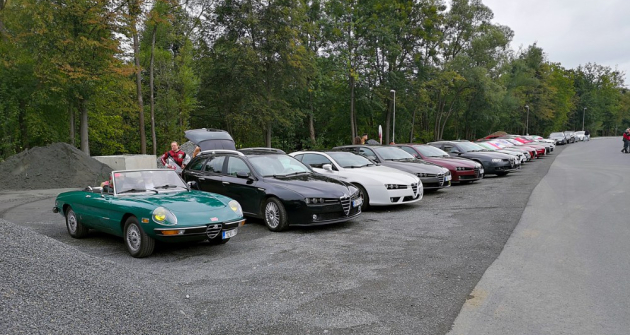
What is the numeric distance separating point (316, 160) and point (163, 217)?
610 centimetres

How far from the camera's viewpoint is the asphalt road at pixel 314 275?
386cm

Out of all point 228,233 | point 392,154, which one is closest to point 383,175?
point 392,154

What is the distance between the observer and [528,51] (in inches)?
3068

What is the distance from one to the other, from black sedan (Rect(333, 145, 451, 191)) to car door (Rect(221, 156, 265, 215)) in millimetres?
5414

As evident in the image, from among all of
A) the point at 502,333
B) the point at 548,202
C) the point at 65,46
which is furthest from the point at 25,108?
the point at 502,333

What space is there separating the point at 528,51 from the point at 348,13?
53493 mm

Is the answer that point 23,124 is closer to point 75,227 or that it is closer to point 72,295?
point 75,227

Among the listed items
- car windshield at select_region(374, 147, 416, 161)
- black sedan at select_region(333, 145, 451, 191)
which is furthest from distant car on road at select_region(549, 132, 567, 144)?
black sedan at select_region(333, 145, 451, 191)

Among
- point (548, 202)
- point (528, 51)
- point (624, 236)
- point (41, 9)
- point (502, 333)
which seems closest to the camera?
point (502, 333)

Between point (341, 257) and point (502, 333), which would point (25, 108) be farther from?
point (502, 333)

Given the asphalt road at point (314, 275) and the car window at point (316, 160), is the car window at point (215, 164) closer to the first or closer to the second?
the asphalt road at point (314, 275)

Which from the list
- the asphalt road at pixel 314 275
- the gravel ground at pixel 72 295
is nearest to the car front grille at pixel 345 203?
the asphalt road at pixel 314 275

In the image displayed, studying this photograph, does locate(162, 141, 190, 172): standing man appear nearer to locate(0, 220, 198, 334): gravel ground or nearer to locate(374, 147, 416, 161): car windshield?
locate(374, 147, 416, 161): car windshield

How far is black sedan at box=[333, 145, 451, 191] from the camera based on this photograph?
12.6 m
